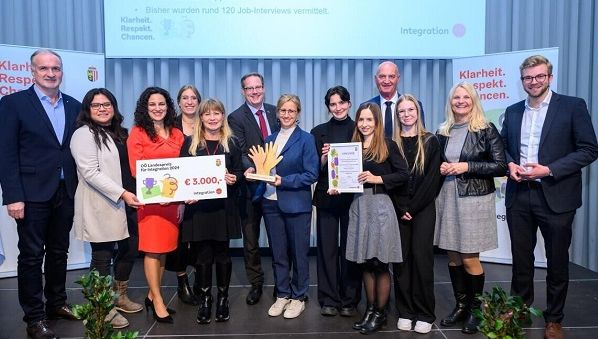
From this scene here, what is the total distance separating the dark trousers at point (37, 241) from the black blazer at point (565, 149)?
124 inches

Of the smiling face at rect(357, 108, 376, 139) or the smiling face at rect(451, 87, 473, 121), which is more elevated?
the smiling face at rect(451, 87, 473, 121)

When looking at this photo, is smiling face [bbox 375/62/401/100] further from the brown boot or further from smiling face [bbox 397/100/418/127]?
the brown boot

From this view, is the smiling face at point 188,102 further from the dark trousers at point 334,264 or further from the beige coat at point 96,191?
the dark trousers at point 334,264

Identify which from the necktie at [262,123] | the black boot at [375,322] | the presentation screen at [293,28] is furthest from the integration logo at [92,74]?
the black boot at [375,322]

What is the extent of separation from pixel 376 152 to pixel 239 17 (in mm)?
2808

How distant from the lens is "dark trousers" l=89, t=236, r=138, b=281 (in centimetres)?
345

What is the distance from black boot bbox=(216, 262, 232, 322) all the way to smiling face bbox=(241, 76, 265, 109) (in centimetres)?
130

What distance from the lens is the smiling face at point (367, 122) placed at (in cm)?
322

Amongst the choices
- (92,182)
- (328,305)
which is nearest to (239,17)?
(92,182)

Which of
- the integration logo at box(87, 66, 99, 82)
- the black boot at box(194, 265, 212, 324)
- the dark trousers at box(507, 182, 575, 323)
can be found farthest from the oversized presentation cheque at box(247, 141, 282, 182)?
the integration logo at box(87, 66, 99, 82)

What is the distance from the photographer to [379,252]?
3156mm

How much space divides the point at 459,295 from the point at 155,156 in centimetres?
225

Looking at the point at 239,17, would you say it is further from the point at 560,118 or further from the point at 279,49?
the point at 560,118

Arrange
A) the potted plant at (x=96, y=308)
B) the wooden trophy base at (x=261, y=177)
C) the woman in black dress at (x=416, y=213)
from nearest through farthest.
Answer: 1. the potted plant at (x=96, y=308)
2. the woman in black dress at (x=416, y=213)
3. the wooden trophy base at (x=261, y=177)
